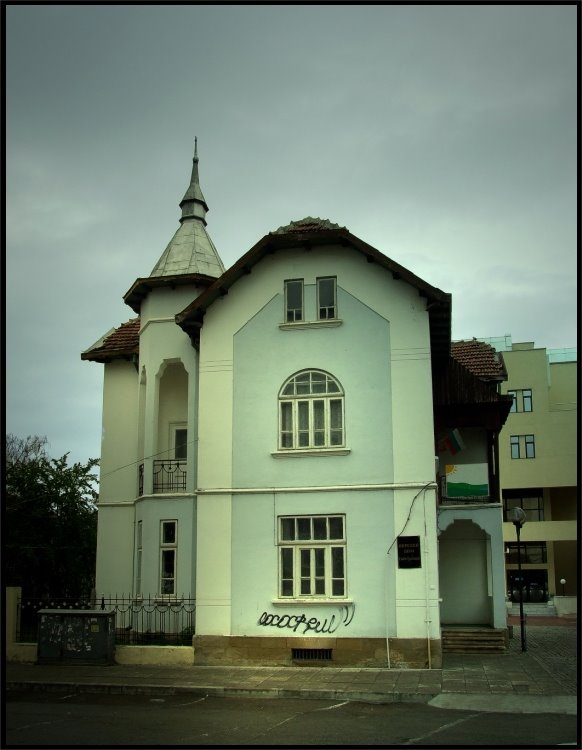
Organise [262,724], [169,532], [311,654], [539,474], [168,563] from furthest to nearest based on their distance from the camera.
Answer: [539,474]
[169,532]
[168,563]
[311,654]
[262,724]

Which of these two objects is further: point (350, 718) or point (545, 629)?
point (545, 629)

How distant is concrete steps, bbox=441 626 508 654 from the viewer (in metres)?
22.0

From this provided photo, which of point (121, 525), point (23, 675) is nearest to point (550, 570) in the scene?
point (121, 525)

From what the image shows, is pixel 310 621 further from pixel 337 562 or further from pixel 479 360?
pixel 479 360

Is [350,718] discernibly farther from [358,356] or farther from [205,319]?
[205,319]

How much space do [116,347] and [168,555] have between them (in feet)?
23.1

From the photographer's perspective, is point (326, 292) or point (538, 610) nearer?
point (326, 292)

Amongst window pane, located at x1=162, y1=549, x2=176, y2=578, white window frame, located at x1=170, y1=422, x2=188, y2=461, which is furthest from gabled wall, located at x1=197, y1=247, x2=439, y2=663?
white window frame, located at x1=170, y1=422, x2=188, y2=461

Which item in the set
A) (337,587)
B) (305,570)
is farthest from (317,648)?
(305,570)

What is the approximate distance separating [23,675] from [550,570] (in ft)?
134

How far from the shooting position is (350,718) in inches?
514

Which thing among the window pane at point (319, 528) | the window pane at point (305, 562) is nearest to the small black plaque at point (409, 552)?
the window pane at point (319, 528)

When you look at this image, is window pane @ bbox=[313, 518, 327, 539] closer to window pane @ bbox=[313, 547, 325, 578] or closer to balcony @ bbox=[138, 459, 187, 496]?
window pane @ bbox=[313, 547, 325, 578]

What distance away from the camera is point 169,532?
2130 centimetres
